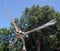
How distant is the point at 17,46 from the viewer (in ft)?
201

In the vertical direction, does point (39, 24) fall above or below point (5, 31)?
above

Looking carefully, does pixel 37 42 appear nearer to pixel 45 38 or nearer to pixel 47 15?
pixel 45 38

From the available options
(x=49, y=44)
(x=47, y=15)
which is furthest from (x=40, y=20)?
(x=49, y=44)

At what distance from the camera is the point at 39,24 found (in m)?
60.9

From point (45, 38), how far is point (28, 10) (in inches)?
291

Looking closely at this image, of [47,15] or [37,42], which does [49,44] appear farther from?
[47,15]

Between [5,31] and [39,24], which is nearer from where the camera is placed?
[39,24]

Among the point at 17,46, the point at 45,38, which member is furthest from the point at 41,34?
the point at 17,46

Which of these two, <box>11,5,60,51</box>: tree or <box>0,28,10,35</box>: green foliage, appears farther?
<box>0,28,10,35</box>: green foliage

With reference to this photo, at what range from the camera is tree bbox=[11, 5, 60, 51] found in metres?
→ 59.5

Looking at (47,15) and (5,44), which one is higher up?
(47,15)

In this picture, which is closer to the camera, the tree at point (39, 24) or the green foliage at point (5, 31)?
the tree at point (39, 24)

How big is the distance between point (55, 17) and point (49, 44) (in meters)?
5.97

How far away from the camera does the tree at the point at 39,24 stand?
59.5 metres
